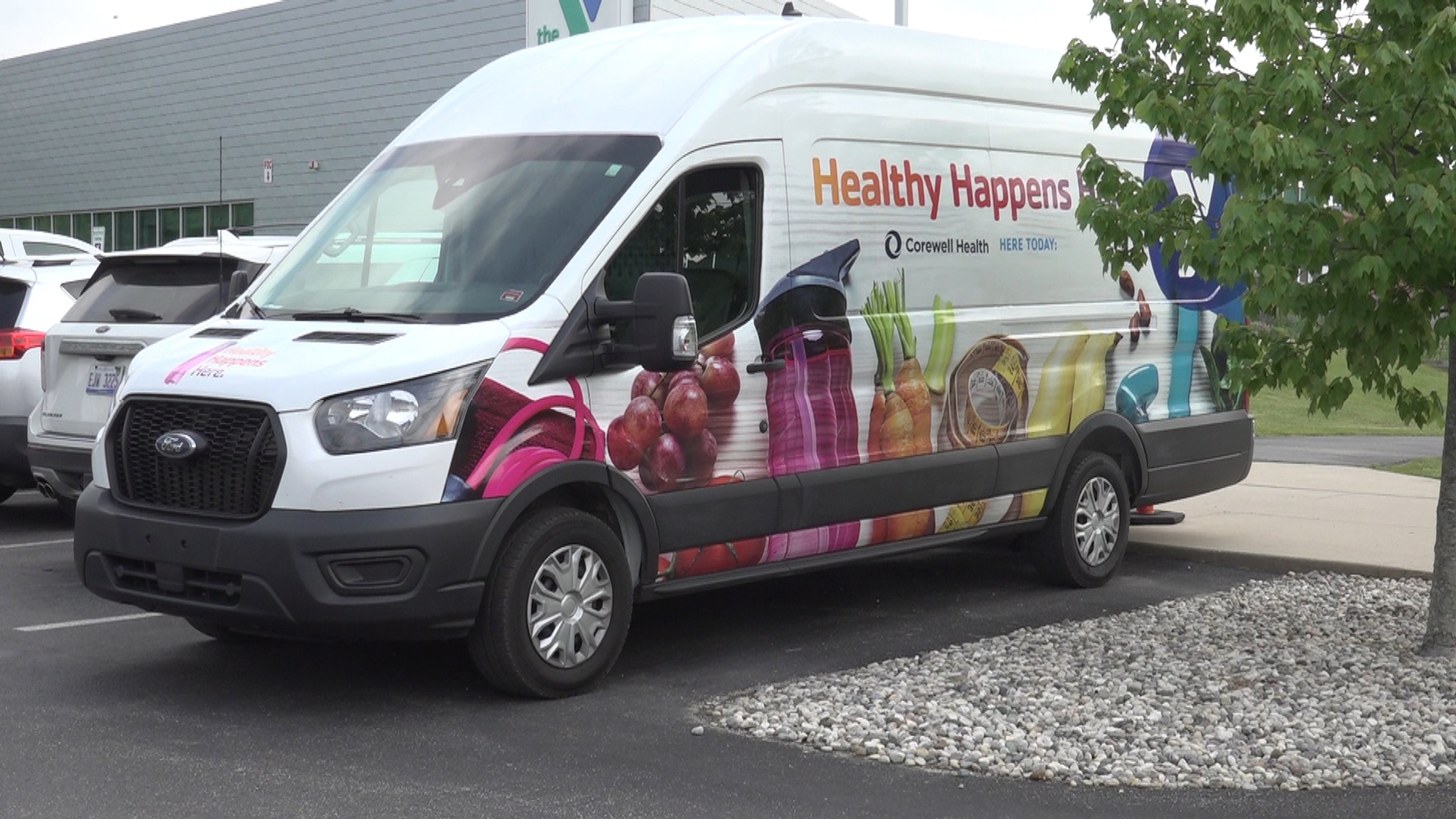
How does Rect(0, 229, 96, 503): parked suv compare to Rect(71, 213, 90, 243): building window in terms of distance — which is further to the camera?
Rect(71, 213, 90, 243): building window

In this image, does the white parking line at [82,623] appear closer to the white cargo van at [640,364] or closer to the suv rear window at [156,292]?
the white cargo van at [640,364]

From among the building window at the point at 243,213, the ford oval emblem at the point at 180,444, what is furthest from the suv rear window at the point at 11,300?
the building window at the point at 243,213

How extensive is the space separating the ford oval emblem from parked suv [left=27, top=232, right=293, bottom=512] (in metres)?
3.03

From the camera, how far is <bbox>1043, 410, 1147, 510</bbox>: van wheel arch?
920cm

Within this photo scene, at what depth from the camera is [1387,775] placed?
573cm

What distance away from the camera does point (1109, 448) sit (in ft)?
31.7

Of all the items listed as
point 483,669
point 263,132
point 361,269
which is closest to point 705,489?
point 483,669

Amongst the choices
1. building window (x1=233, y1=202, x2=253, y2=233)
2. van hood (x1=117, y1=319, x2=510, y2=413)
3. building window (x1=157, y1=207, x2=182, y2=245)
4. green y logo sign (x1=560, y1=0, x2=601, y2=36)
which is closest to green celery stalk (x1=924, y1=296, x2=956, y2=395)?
van hood (x1=117, y1=319, x2=510, y2=413)

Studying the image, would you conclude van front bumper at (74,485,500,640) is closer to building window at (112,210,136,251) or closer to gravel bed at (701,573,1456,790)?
gravel bed at (701,573,1456,790)

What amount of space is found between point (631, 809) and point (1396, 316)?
12.7 ft

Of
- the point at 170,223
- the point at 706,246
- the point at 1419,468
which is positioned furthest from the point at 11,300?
the point at 170,223

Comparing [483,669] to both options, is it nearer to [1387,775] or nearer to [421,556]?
[421,556]

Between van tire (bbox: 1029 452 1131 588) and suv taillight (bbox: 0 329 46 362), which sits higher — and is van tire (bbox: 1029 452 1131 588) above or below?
below

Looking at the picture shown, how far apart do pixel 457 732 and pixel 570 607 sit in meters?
0.73
